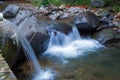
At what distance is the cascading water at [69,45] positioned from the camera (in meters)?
8.73

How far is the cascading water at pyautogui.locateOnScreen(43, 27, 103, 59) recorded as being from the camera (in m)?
8.73

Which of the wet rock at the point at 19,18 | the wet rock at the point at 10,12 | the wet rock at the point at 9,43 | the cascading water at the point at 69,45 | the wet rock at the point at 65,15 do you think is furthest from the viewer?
the wet rock at the point at 65,15

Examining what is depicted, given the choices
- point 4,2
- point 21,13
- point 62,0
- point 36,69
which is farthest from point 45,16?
point 36,69

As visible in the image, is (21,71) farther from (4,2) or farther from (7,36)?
(4,2)

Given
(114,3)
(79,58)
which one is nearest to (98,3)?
(114,3)

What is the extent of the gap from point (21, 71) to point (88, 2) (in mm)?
7481

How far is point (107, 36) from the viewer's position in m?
9.73

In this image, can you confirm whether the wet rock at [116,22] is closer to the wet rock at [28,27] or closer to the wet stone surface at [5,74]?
the wet rock at [28,27]

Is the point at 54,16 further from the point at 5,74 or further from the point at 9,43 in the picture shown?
the point at 5,74

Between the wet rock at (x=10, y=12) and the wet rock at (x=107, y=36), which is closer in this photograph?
the wet rock at (x=107, y=36)

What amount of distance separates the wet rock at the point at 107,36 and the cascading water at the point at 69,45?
0.25m

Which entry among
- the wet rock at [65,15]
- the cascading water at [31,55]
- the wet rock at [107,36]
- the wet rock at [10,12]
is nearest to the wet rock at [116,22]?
the wet rock at [107,36]

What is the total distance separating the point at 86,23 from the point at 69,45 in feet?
4.38

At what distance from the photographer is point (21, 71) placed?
7184mm
